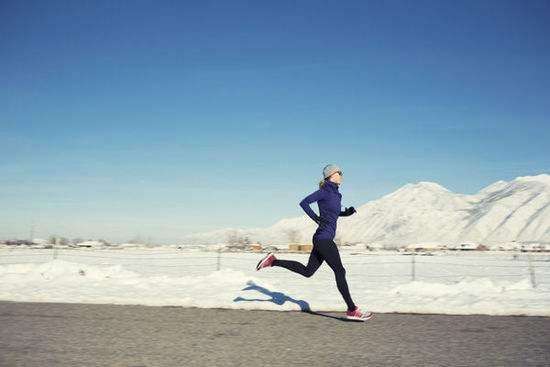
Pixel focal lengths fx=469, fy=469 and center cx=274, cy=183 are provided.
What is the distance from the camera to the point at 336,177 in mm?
6336

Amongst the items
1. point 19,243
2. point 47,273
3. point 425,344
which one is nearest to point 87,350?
point 425,344

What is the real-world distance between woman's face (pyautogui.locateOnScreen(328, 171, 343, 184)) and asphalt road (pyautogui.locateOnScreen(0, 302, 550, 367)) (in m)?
1.79

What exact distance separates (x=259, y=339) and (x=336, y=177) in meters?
2.59

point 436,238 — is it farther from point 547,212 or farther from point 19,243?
point 19,243

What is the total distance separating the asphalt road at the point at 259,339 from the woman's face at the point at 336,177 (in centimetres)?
179

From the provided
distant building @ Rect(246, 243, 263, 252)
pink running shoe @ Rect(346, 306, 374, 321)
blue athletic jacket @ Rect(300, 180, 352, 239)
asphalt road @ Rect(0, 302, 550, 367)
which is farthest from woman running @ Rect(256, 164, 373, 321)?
distant building @ Rect(246, 243, 263, 252)

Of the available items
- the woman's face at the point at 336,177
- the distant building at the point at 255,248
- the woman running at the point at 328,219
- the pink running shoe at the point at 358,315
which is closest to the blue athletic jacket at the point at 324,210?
the woman running at the point at 328,219

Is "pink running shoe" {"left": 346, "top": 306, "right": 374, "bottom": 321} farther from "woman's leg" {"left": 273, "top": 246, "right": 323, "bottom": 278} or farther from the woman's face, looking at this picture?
the woman's face

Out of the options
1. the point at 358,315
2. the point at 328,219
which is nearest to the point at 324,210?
the point at 328,219

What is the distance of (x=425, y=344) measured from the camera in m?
4.26

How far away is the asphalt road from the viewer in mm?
3674

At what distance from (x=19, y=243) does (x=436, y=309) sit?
341ft

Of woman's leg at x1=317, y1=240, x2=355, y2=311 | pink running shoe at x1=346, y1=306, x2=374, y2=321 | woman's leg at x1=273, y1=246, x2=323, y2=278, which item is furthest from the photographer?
woman's leg at x1=273, y1=246, x2=323, y2=278

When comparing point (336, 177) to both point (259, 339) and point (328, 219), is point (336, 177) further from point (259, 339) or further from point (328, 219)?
point (259, 339)
